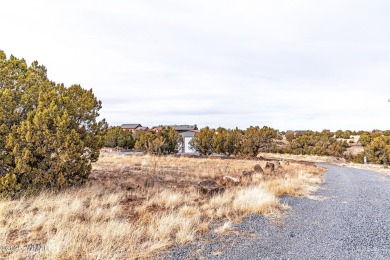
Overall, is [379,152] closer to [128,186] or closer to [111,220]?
[128,186]

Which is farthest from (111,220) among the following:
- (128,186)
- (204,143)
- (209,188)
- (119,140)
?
(119,140)

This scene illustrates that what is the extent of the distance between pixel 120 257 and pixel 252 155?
130 feet

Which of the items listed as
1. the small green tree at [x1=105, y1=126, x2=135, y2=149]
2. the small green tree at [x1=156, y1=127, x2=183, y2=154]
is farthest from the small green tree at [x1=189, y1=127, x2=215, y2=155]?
the small green tree at [x1=105, y1=126, x2=135, y2=149]

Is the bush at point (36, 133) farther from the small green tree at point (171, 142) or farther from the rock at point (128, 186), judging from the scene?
the small green tree at point (171, 142)

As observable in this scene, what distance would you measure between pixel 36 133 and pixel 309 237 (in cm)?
826

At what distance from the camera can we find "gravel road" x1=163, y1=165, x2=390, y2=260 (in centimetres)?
507

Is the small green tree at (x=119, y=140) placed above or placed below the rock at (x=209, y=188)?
above

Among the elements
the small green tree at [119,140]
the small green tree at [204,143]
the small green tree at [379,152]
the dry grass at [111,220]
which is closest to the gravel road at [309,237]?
the dry grass at [111,220]

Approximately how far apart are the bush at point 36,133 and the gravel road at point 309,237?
5.65 metres

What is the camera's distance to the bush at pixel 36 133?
8305 mm

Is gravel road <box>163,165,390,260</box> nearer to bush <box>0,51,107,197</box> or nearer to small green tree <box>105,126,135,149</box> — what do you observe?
bush <box>0,51,107,197</box>

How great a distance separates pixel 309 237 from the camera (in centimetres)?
612

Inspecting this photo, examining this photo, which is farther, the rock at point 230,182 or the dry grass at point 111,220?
the rock at point 230,182

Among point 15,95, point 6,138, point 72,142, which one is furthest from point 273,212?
point 15,95
